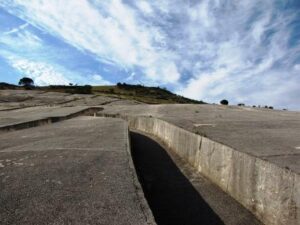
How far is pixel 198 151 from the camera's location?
29.3ft

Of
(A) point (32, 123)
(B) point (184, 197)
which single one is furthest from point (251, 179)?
(A) point (32, 123)

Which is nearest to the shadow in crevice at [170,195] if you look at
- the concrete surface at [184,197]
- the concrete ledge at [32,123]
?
the concrete surface at [184,197]

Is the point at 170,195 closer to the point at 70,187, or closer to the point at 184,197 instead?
the point at 184,197

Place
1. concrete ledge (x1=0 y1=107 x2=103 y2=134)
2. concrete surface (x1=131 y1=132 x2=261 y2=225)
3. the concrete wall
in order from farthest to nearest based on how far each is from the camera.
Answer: concrete ledge (x1=0 y1=107 x2=103 y2=134), concrete surface (x1=131 y1=132 x2=261 y2=225), the concrete wall

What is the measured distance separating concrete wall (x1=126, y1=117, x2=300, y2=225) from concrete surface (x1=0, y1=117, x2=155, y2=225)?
180 centimetres

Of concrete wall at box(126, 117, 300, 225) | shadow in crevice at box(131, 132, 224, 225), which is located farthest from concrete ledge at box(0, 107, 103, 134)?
concrete wall at box(126, 117, 300, 225)

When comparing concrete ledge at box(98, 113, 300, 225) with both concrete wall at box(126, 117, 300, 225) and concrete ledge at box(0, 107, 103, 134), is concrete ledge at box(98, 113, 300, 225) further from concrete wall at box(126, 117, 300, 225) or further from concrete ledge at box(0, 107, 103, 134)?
concrete ledge at box(0, 107, 103, 134)

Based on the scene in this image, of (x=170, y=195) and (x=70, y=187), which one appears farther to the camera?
(x=170, y=195)

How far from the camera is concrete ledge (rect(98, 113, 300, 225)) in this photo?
491cm

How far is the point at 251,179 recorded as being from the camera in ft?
19.5

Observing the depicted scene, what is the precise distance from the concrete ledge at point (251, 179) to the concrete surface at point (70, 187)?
5.90ft

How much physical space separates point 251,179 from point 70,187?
9.33 ft

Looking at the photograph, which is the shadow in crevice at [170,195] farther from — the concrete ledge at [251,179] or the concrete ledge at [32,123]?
the concrete ledge at [32,123]

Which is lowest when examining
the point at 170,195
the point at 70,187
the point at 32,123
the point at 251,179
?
the point at 170,195
